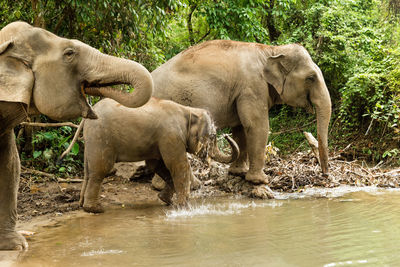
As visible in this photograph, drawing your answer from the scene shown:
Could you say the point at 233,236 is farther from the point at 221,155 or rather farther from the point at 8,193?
the point at 221,155

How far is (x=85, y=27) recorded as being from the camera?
8188mm

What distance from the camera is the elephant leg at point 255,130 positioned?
690 centimetres

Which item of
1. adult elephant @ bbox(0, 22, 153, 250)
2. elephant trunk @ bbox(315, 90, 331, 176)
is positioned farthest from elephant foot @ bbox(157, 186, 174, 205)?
adult elephant @ bbox(0, 22, 153, 250)

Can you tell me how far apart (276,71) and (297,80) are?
33 cm

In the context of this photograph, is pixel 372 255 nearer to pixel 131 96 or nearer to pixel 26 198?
pixel 131 96

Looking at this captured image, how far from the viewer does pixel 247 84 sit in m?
6.99

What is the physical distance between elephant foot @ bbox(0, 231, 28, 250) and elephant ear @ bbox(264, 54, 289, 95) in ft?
13.8

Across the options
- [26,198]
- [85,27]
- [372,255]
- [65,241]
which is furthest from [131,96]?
[85,27]

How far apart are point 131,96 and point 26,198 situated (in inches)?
133

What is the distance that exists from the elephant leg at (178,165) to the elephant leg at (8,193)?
6.72ft

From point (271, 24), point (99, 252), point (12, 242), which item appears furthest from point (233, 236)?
point (271, 24)

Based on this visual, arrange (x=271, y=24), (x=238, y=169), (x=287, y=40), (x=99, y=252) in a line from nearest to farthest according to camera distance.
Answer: (x=99, y=252) → (x=238, y=169) → (x=287, y=40) → (x=271, y=24)

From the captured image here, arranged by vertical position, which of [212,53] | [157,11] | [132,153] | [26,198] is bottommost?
[26,198]

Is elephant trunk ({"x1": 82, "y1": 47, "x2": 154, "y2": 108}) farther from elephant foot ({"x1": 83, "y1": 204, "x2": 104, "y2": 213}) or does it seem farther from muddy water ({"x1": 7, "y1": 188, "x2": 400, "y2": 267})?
elephant foot ({"x1": 83, "y1": 204, "x2": 104, "y2": 213})
